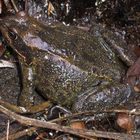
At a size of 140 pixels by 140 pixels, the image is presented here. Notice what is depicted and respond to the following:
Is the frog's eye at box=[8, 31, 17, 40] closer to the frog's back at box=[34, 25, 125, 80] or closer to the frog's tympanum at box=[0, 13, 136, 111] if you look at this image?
the frog's tympanum at box=[0, 13, 136, 111]

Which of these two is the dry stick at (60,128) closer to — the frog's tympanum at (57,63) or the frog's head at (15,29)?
the frog's tympanum at (57,63)

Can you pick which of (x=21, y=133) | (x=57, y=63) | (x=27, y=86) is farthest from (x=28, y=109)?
(x=57, y=63)

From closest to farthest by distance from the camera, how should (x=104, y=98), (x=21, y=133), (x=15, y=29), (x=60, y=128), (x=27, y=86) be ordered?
1. (x=60, y=128)
2. (x=21, y=133)
3. (x=104, y=98)
4. (x=15, y=29)
5. (x=27, y=86)

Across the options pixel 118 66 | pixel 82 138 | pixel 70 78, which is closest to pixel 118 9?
pixel 118 66

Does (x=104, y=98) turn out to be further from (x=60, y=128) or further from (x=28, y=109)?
(x=28, y=109)

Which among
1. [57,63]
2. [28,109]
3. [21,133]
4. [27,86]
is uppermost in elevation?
[57,63]

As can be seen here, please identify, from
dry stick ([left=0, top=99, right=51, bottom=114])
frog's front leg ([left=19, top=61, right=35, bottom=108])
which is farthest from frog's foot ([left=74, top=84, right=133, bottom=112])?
frog's front leg ([left=19, top=61, right=35, bottom=108])

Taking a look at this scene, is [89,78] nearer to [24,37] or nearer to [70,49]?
[70,49]

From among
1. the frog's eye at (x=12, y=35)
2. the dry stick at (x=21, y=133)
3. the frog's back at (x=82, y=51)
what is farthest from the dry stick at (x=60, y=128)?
the frog's eye at (x=12, y=35)
